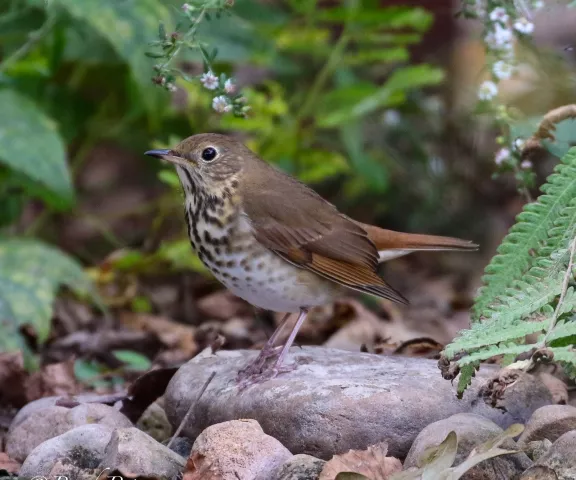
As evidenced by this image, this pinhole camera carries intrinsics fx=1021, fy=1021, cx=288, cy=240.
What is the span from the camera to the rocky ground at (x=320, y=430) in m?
2.26

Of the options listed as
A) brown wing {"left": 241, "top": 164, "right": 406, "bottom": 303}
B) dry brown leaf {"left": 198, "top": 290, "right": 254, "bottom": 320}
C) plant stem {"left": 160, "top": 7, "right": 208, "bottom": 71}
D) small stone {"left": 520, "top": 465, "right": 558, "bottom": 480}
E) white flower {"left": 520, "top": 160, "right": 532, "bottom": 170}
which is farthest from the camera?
dry brown leaf {"left": 198, "top": 290, "right": 254, "bottom": 320}

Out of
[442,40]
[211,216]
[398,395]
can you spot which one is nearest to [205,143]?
[211,216]

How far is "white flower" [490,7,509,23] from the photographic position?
321 cm

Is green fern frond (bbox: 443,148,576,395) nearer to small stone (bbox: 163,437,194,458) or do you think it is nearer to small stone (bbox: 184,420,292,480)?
small stone (bbox: 184,420,292,480)

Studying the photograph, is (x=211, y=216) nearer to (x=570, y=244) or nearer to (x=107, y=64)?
(x=570, y=244)

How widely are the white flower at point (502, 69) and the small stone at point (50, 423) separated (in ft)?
5.33

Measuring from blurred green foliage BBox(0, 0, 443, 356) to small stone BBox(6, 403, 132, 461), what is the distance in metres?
0.96

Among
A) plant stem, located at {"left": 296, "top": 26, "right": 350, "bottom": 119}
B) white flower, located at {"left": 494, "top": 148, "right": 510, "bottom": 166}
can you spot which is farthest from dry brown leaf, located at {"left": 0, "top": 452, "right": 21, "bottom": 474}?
plant stem, located at {"left": 296, "top": 26, "right": 350, "bottom": 119}

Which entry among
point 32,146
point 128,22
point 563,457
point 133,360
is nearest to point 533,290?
point 563,457

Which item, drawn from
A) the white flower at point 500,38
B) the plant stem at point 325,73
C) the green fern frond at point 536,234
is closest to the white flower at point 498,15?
the white flower at point 500,38

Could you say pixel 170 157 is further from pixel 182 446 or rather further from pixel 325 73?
pixel 325 73

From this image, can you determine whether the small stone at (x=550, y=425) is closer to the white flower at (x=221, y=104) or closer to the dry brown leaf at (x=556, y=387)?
the dry brown leaf at (x=556, y=387)

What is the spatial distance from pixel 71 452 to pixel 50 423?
355mm

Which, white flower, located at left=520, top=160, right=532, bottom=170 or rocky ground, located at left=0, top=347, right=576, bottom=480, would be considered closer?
rocky ground, located at left=0, top=347, right=576, bottom=480
